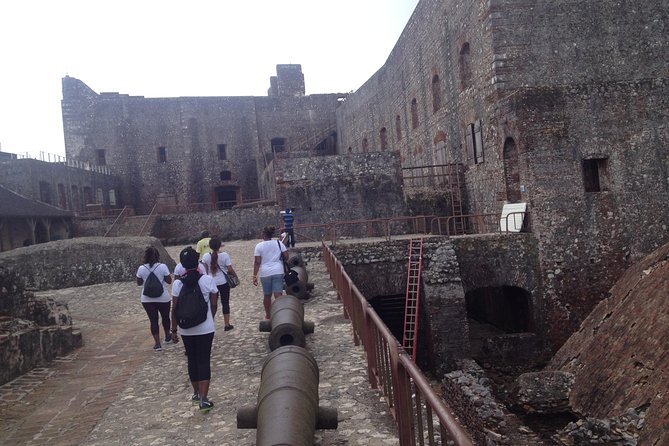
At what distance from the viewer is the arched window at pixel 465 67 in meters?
16.4

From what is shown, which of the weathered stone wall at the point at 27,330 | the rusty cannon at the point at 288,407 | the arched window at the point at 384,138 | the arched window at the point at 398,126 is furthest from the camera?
the arched window at the point at 384,138

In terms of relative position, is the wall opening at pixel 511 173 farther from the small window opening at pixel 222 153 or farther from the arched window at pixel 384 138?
the small window opening at pixel 222 153

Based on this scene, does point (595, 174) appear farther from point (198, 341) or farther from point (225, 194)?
point (225, 194)

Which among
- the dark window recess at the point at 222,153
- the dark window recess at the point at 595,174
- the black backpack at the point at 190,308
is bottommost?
the black backpack at the point at 190,308

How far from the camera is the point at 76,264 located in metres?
13.7

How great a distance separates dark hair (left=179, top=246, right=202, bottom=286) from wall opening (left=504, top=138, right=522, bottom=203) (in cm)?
1063

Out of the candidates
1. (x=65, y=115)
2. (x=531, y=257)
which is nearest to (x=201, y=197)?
(x=65, y=115)

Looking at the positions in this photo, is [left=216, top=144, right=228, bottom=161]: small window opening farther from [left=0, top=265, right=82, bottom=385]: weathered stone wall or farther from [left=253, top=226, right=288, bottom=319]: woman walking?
[left=253, top=226, right=288, bottom=319]: woman walking

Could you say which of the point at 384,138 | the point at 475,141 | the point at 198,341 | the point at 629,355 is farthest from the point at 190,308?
the point at 384,138

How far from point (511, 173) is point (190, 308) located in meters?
11.1

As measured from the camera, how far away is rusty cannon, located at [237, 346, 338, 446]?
124 inches

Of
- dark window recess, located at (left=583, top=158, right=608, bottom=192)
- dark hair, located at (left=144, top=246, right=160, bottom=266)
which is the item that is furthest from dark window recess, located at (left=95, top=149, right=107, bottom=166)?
dark hair, located at (left=144, top=246, right=160, bottom=266)

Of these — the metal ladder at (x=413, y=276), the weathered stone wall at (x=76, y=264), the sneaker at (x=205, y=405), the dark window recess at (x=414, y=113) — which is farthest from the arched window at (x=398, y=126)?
the sneaker at (x=205, y=405)

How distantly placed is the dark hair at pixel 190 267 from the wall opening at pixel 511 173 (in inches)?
419
